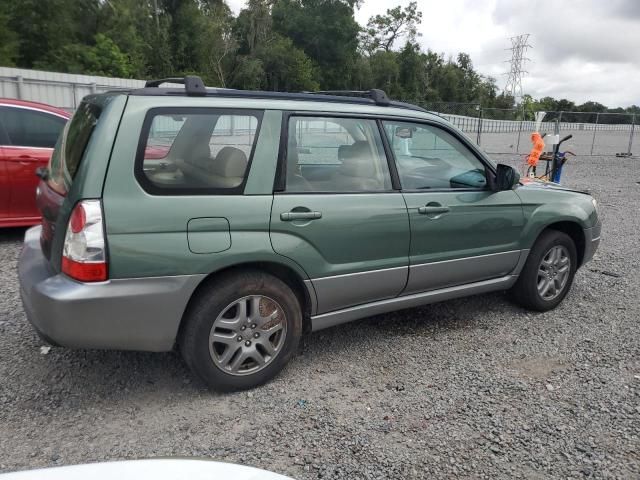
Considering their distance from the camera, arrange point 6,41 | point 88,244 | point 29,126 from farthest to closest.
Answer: point 6,41 → point 29,126 → point 88,244

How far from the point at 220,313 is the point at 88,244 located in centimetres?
80

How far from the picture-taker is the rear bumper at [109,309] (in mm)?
2674

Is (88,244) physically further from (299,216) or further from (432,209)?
(432,209)

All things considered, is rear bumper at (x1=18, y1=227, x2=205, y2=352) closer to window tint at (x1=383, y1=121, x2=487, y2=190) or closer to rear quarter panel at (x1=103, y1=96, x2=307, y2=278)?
rear quarter panel at (x1=103, y1=96, x2=307, y2=278)

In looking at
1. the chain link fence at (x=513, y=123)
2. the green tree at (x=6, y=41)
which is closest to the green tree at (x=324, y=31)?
the green tree at (x=6, y=41)

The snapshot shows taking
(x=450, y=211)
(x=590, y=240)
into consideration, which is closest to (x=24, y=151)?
(x=450, y=211)

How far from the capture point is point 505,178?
4.05 m

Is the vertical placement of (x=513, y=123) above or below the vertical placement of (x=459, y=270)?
above

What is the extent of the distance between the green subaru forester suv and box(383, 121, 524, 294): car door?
0.04 ft

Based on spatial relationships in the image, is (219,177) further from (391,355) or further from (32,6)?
(32,6)

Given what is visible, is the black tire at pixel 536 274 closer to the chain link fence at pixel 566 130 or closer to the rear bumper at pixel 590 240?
the rear bumper at pixel 590 240

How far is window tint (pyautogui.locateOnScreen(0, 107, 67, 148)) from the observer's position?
19.5 ft

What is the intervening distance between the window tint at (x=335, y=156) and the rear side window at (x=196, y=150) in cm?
29

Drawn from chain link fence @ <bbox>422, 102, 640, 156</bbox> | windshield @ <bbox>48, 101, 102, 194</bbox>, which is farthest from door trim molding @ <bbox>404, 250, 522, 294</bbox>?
chain link fence @ <bbox>422, 102, 640, 156</bbox>
